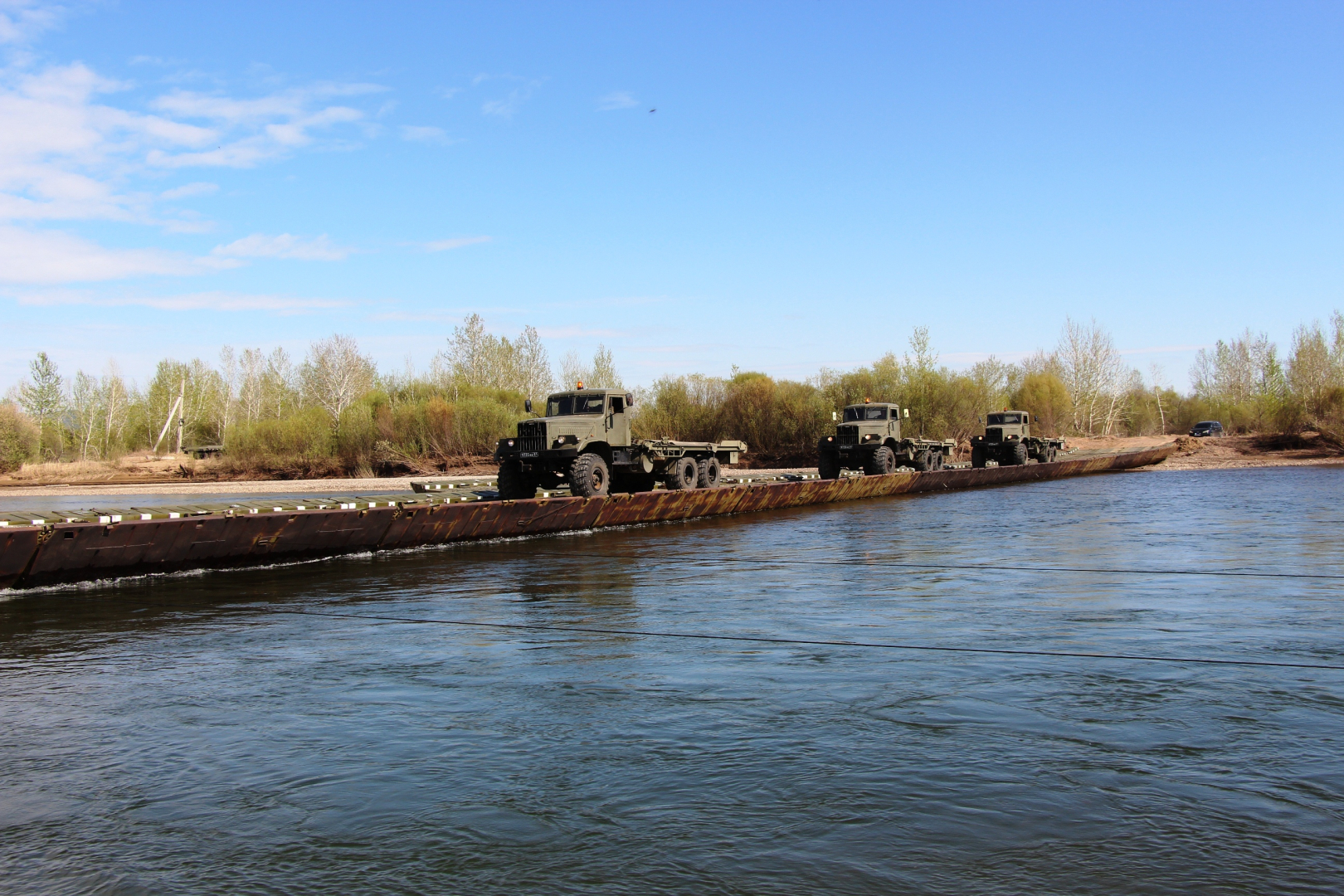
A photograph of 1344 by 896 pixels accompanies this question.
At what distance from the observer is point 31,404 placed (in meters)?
65.6

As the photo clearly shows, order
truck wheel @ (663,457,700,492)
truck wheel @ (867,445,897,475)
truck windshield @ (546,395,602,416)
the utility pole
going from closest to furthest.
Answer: truck windshield @ (546,395,602,416)
truck wheel @ (663,457,700,492)
truck wheel @ (867,445,897,475)
the utility pole

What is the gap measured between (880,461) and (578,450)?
12.3 metres

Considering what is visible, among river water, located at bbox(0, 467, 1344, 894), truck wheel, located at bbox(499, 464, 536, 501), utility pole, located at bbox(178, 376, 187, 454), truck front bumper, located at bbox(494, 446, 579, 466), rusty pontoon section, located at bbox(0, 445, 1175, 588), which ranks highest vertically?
utility pole, located at bbox(178, 376, 187, 454)

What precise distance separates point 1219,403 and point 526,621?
3507 inches

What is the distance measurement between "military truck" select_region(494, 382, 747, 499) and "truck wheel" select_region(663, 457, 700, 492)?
0.55 metres

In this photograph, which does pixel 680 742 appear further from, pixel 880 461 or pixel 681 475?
pixel 880 461

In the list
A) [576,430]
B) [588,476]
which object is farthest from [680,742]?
[576,430]

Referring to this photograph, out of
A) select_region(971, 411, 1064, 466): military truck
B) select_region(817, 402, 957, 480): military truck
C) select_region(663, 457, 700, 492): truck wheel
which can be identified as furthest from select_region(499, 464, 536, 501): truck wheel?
select_region(971, 411, 1064, 466): military truck

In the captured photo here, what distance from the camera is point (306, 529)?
14016mm

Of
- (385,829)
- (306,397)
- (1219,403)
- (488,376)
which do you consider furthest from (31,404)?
(1219,403)

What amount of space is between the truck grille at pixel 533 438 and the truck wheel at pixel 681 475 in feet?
12.4

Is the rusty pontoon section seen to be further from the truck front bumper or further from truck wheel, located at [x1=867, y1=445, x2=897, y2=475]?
truck wheel, located at [x1=867, y1=445, x2=897, y2=475]

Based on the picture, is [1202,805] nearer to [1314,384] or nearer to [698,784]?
[698,784]

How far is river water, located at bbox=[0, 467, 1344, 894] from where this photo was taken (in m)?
3.67
